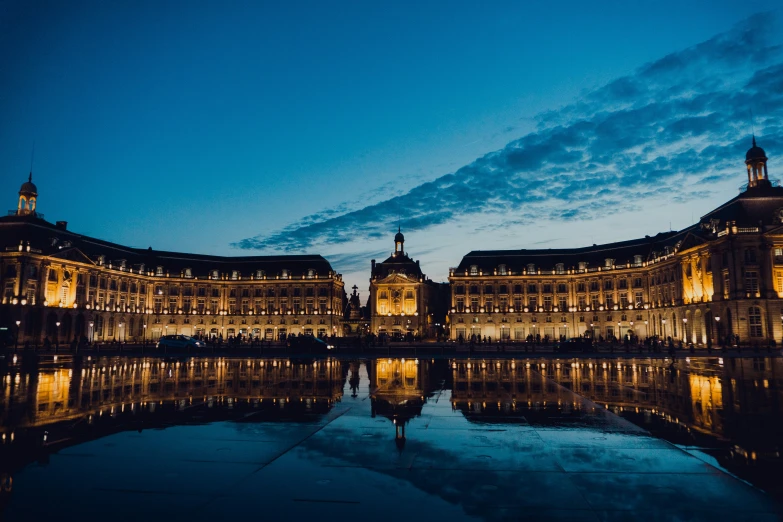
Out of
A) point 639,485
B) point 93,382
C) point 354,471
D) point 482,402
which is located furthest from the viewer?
point 93,382

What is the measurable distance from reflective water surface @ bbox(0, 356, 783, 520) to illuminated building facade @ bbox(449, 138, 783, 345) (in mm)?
48633

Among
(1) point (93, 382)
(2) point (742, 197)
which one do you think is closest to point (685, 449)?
(1) point (93, 382)

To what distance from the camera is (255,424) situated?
37.2 ft

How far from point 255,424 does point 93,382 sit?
470 inches

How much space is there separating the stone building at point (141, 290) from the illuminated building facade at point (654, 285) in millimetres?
31402

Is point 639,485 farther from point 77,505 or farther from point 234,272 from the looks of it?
point 234,272

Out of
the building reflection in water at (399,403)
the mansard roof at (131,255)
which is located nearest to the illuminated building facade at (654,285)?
the mansard roof at (131,255)

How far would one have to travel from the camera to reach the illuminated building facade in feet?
211

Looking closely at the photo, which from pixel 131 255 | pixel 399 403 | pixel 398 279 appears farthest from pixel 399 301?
pixel 399 403

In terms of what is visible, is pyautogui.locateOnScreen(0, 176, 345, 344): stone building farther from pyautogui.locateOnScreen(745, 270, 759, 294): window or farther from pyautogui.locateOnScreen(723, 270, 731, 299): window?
pyautogui.locateOnScreen(745, 270, 759, 294): window

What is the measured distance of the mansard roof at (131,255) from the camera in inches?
3039

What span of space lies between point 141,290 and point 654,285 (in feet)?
294

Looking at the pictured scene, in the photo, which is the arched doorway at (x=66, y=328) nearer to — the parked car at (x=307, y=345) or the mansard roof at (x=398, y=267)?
the parked car at (x=307, y=345)

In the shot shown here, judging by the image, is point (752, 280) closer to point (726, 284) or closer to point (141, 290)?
point (726, 284)
